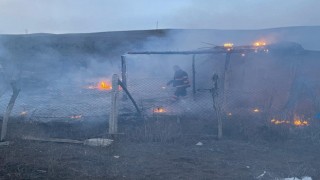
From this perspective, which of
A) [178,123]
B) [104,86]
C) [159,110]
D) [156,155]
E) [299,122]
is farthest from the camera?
[104,86]

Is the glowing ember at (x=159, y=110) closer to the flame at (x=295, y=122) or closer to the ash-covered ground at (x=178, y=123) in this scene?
the ash-covered ground at (x=178, y=123)

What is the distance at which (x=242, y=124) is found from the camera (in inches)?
411

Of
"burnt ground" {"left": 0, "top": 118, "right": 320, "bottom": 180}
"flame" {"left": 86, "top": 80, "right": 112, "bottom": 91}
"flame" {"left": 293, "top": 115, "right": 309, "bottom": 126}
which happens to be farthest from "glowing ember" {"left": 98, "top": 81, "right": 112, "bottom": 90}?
"flame" {"left": 293, "top": 115, "right": 309, "bottom": 126}

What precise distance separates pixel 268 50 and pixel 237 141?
513cm

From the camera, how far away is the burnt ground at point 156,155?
6621 mm

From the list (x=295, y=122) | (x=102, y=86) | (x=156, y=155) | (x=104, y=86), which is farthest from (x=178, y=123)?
(x=102, y=86)

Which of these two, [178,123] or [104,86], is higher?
[104,86]

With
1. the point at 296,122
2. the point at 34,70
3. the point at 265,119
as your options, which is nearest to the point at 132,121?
the point at 265,119

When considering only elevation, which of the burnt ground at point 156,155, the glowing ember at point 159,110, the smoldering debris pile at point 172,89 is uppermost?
the smoldering debris pile at point 172,89

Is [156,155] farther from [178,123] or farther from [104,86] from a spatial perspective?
[104,86]

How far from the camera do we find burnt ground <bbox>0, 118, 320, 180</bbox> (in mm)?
6621

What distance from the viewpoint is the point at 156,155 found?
7.92 m

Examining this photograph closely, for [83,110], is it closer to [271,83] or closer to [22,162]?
[22,162]

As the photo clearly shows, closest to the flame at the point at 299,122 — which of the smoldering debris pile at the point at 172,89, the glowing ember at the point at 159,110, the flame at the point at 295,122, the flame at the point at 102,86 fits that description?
the flame at the point at 295,122
